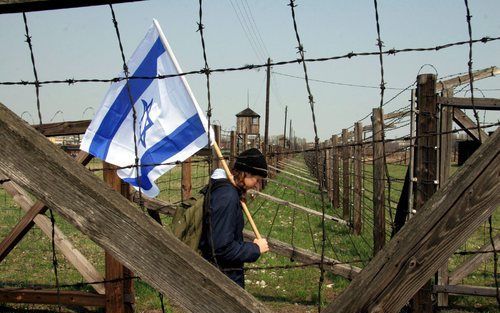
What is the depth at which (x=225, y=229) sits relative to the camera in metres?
2.89

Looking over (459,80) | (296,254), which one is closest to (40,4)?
(296,254)

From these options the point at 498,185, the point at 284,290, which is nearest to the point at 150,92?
the point at 498,185

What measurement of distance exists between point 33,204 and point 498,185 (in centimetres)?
440

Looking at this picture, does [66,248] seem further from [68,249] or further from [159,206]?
[159,206]

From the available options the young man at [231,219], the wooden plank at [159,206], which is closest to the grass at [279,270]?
the wooden plank at [159,206]

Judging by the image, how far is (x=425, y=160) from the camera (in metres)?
3.81

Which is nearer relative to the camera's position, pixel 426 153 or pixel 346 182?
pixel 426 153

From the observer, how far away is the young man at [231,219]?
2889 millimetres

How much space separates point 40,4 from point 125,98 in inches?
51.7

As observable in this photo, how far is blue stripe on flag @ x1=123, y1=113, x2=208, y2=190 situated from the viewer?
3.30 m

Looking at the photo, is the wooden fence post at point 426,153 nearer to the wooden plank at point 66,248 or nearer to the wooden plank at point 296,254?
the wooden plank at point 296,254

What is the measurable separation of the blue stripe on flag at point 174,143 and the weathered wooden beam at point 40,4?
4.45ft

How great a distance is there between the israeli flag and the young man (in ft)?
1.14

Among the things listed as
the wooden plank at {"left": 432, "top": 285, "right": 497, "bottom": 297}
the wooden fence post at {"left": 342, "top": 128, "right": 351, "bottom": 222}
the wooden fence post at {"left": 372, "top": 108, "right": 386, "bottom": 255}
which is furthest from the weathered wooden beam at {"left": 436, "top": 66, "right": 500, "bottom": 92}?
the wooden fence post at {"left": 342, "top": 128, "right": 351, "bottom": 222}
